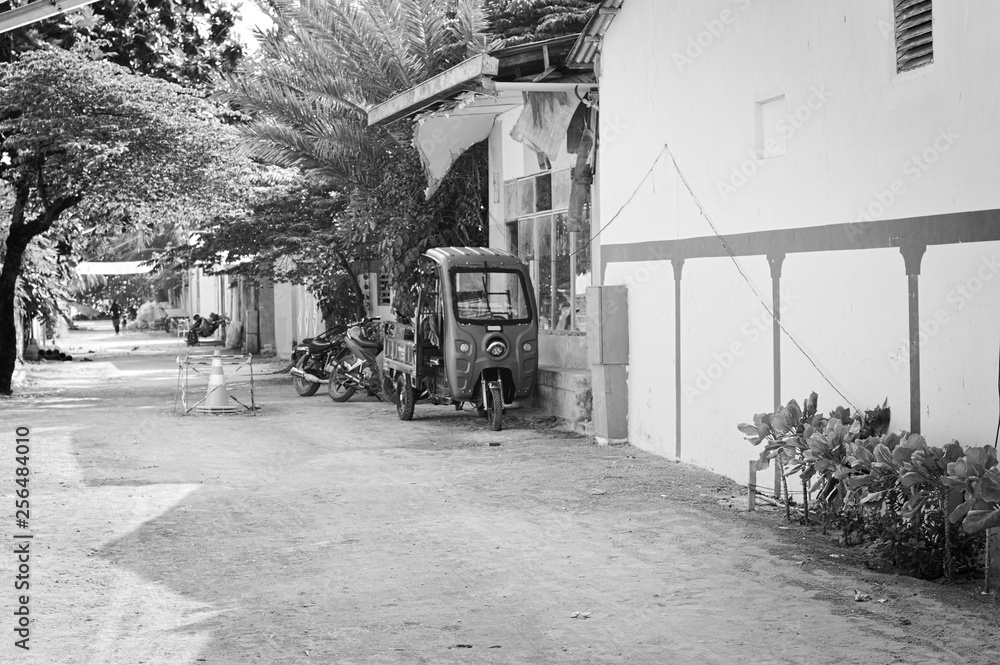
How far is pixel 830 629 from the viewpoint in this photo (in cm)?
562

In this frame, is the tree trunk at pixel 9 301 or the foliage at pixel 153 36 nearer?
the tree trunk at pixel 9 301

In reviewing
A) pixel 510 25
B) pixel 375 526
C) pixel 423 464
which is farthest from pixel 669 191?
pixel 510 25

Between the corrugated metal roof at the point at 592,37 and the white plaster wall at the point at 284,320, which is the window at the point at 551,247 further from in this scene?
the white plaster wall at the point at 284,320

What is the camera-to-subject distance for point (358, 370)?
17.9 metres

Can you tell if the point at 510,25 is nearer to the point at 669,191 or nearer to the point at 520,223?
the point at 520,223

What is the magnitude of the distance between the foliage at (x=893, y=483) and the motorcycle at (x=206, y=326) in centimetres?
3550

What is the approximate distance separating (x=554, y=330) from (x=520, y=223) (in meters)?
1.93

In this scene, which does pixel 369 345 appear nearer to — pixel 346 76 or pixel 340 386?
pixel 340 386

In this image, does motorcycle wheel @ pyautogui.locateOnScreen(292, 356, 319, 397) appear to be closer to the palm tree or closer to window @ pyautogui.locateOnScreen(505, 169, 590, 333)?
the palm tree

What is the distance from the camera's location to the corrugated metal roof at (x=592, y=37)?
1181 centimetres

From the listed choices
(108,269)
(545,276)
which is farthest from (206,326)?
(545,276)

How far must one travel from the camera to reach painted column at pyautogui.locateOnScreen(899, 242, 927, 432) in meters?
7.23

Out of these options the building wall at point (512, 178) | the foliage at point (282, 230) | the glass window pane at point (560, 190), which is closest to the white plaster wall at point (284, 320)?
the foliage at point (282, 230)

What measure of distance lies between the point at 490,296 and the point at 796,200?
6.09 m
